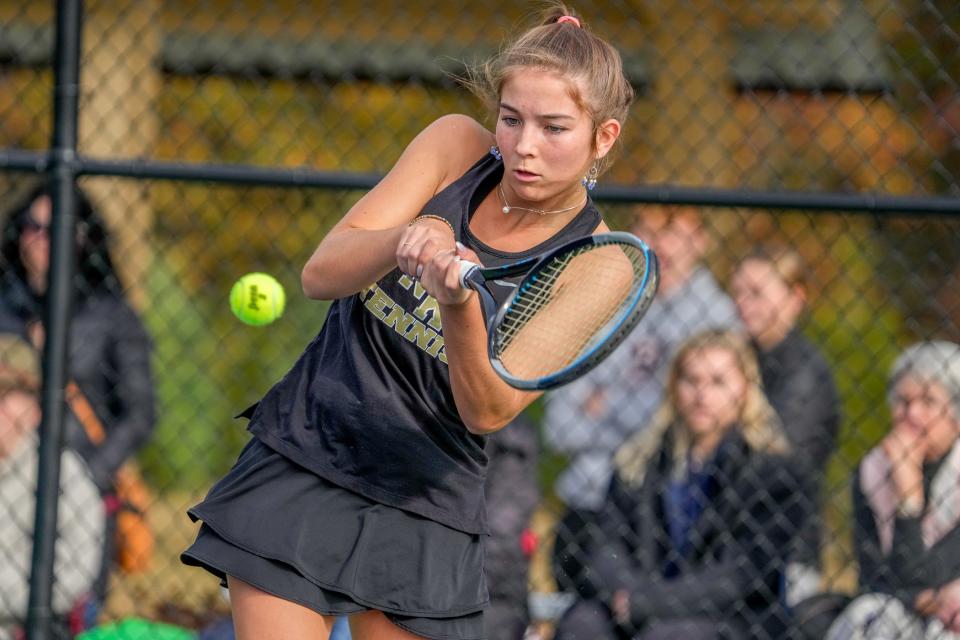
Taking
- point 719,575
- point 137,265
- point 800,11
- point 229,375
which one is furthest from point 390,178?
point 800,11

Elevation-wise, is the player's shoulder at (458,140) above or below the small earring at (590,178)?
above

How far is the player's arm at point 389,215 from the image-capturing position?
218 centimetres

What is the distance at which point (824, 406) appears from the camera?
156 inches

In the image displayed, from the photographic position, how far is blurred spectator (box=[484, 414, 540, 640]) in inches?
148

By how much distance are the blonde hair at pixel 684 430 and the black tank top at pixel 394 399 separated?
1556mm

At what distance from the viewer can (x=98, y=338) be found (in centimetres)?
414

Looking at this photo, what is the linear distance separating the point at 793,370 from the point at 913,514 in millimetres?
560

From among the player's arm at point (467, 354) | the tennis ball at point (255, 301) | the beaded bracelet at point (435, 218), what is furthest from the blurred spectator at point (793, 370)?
the beaded bracelet at point (435, 218)

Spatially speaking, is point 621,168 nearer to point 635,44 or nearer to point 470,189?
point 635,44

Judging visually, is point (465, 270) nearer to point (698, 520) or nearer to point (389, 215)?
point (389, 215)

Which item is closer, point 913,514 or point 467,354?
point 467,354

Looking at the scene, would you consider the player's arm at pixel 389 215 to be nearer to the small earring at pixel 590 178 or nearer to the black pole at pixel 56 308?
the small earring at pixel 590 178

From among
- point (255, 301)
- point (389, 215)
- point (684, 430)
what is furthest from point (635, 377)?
point (389, 215)

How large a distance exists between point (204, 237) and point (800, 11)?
2.57 meters
